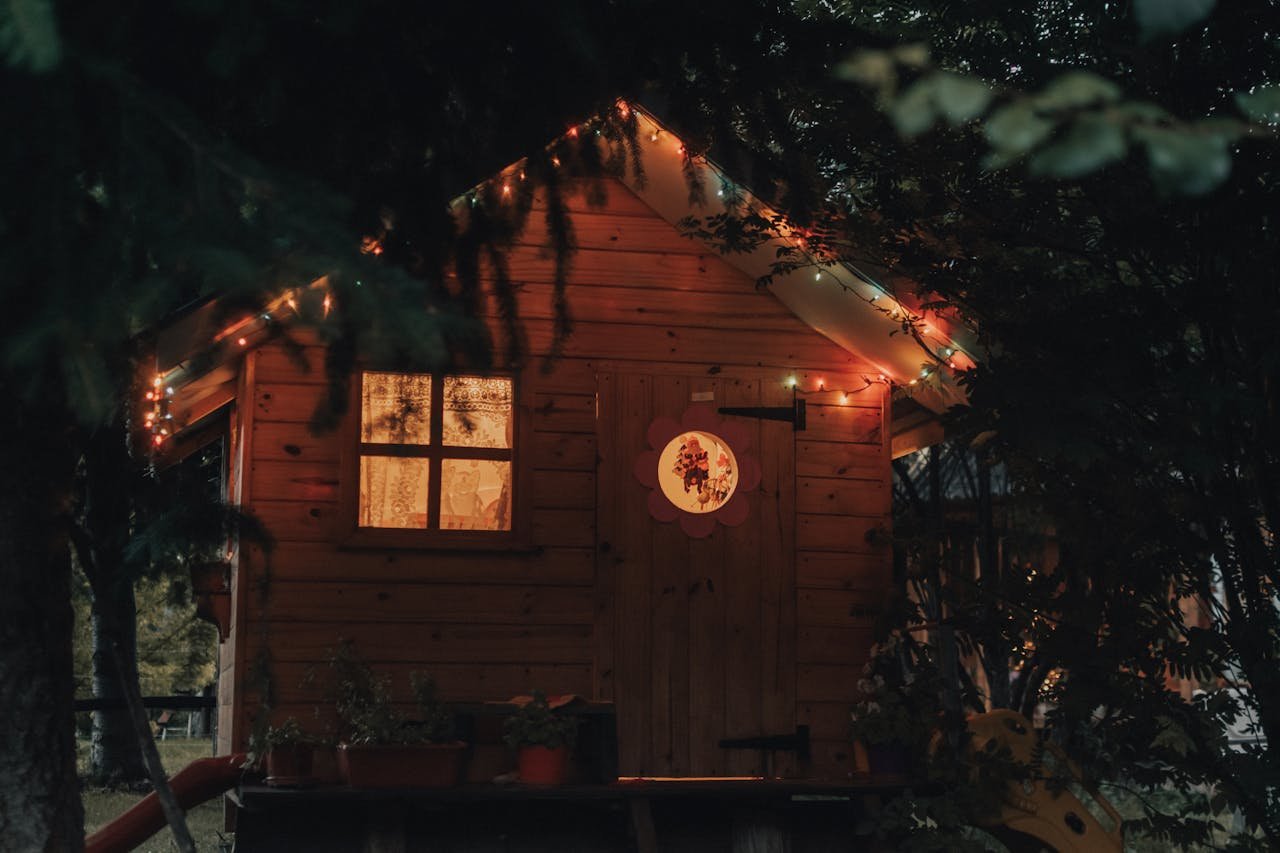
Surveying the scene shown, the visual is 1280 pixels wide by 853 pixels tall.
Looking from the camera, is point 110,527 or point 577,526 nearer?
point 110,527

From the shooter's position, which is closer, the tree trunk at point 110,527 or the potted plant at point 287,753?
the tree trunk at point 110,527

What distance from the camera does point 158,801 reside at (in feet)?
20.5

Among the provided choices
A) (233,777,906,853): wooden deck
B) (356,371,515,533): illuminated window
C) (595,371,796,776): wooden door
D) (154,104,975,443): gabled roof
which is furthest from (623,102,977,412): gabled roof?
(233,777,906,853): wooden deck

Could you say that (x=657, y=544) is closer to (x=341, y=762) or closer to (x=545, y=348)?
(x=545, y=348)

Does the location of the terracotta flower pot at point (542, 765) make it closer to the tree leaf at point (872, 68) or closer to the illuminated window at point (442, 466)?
the illuminated window at point (442, 466)

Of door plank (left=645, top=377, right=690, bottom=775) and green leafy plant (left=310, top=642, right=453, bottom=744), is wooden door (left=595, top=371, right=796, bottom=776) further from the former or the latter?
green leafy plant (left=310, top=642, right=453, bottom=744)

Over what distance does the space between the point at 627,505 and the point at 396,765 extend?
65.4 inches

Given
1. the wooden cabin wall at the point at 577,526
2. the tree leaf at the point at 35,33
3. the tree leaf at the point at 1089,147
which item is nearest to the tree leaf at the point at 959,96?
the tree leaf at the point at 1089,147

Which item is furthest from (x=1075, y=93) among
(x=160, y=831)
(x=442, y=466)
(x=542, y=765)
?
(x=160, y=831)

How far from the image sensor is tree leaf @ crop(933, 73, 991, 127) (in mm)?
1695

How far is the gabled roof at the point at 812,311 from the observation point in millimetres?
6102

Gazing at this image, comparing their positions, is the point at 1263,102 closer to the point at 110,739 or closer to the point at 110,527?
the point at 110,527

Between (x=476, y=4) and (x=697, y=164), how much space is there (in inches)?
95.5

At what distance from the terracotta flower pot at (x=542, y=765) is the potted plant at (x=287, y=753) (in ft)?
2.87
